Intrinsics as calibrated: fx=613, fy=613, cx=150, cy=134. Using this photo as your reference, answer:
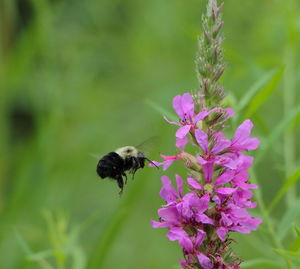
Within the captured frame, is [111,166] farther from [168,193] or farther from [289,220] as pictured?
[289,220]

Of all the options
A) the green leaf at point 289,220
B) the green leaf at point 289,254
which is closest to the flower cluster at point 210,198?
the green leaf at point 289,254

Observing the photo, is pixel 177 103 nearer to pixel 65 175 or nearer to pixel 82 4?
pixel 65 175

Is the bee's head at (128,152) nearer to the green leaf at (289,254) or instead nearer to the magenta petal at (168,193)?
the magenta petal at (168,193)

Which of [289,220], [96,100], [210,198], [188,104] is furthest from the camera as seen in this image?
[96,100]

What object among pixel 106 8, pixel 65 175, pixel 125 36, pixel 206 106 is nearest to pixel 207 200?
pixel 206 106

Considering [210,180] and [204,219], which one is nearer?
[204,219]

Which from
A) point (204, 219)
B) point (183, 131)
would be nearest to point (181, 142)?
point (183, 131)
